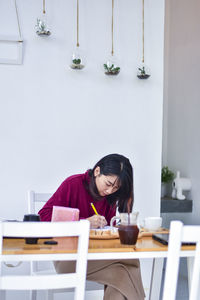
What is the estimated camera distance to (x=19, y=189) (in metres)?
2.62

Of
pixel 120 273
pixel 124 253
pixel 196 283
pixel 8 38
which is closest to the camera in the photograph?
pixel 196 283

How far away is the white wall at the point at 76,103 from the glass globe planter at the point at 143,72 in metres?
0.05

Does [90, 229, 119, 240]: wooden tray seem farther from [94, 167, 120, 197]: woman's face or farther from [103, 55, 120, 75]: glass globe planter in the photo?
[103, 55, 120, 75]: glass globe planter

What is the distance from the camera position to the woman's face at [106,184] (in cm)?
213

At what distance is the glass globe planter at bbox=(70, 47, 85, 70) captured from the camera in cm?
266

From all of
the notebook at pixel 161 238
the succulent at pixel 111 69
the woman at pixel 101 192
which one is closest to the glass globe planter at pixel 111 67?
the succulent at pixel 111 69

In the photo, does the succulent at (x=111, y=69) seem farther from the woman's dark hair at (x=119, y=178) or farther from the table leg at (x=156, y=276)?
the table leg at (x=156, y=276)

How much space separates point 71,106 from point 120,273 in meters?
1.20

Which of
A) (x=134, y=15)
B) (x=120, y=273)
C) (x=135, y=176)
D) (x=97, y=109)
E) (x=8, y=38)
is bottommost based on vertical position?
(x=120, y=273)

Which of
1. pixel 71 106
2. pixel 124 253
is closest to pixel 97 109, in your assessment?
pixel 71 106

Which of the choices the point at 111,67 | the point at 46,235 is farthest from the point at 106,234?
the point at 111,67

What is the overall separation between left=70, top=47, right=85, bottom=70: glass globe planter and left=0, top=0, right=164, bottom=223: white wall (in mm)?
68

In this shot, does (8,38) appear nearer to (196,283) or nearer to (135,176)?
(135,176)

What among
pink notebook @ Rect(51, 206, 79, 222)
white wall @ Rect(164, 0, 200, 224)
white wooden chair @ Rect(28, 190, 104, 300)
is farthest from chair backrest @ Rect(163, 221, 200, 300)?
white wall @ Rect(164, 0, 200, 224)
